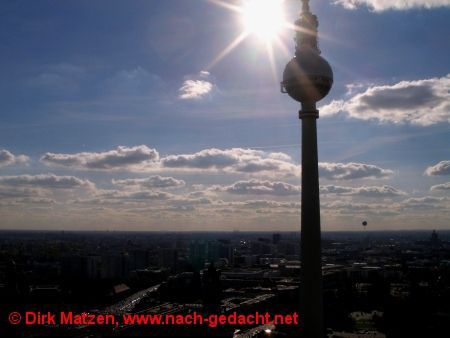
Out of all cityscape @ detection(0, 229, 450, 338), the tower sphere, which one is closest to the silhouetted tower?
the tower sphere

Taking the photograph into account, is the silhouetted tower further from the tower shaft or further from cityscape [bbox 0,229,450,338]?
cityscape [bbox 0,229,450,338]

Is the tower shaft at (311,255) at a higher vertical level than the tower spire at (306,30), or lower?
lower

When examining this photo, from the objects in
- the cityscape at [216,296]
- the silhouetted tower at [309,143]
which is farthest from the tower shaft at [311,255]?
the cityscape at [216,296]

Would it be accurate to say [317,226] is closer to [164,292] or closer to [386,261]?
[164,292]

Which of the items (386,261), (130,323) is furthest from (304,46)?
(386,261)

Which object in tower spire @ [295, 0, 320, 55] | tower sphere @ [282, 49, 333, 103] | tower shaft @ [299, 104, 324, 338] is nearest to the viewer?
tower shaft @ [299, 104, 324, 338]

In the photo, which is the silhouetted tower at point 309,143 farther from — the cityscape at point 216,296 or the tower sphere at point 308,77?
the cityscape at point 216,296

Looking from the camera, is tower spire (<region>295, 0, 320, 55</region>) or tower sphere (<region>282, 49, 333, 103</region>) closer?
tower sphere (<region>282, 49, 333, 103</region>)
